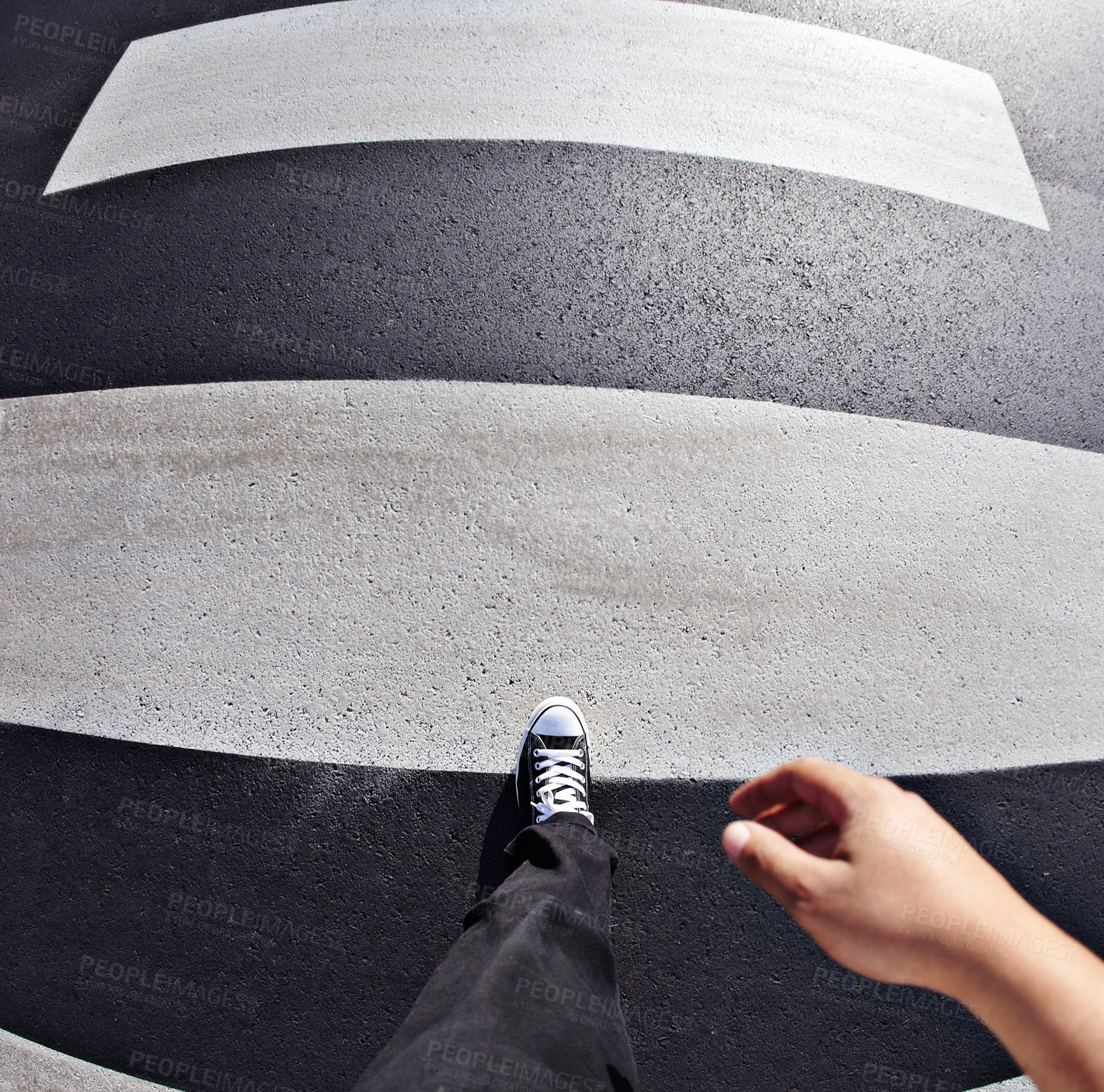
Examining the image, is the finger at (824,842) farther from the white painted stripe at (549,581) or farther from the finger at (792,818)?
the white painted stripe at (549,581)

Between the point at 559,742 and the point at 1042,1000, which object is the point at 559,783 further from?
the point at 1042,1000

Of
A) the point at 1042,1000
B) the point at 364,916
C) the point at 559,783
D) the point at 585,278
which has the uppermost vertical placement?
the point at 585,278

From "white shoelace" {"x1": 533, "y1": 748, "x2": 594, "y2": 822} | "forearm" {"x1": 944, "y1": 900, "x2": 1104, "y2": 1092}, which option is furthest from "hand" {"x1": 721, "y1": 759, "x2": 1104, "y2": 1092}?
"white shoelace" {"x1": 533, "y1": 748, "x2": 594, "y2": 822}

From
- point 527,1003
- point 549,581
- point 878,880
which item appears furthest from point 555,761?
point 878,880

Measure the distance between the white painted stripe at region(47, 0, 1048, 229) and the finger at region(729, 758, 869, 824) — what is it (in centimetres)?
316

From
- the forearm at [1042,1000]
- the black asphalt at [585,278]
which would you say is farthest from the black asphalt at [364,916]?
the black asphalt at [585,278]

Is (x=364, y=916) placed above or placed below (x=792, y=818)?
below

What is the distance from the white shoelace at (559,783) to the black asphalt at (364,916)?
20 cm

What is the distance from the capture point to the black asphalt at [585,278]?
3293 mm

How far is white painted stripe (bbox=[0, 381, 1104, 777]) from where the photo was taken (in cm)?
294

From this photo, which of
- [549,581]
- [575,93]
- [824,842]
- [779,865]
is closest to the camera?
[779,865]

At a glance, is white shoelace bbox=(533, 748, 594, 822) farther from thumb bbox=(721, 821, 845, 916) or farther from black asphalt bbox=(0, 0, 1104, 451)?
black asphalt bbox=(0, 0, 1104, 451)

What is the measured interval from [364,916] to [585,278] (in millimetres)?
3110

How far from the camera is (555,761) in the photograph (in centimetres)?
273
